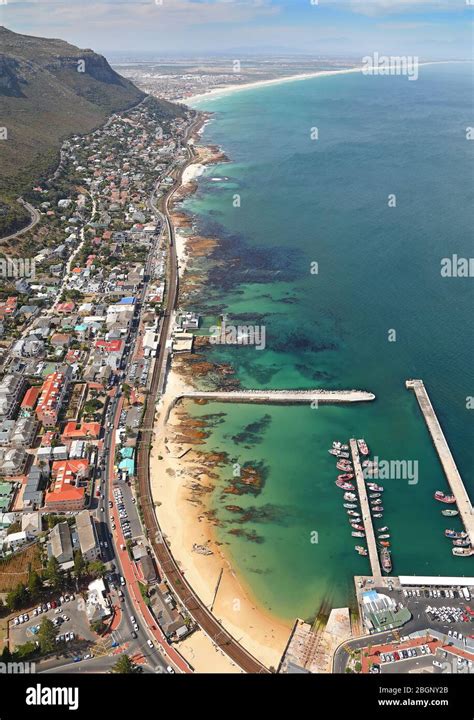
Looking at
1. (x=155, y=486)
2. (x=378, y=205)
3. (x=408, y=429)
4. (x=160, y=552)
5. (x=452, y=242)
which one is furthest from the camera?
(x=378, y=205)

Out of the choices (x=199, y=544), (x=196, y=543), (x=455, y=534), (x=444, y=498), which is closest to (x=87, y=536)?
(x=196, y=543)

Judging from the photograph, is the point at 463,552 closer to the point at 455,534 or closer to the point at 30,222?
the point at 455,534

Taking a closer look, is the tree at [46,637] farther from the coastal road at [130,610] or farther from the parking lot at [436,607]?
the parking lot at [436,607]

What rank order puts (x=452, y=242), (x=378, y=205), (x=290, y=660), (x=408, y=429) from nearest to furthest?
(x=290, y=660) → (x=408, y=429) → (x=452, y=242) → (x=378, y=205)

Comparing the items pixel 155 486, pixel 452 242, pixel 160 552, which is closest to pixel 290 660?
pixel 160 552

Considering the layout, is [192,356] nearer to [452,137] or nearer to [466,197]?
[466,197]
